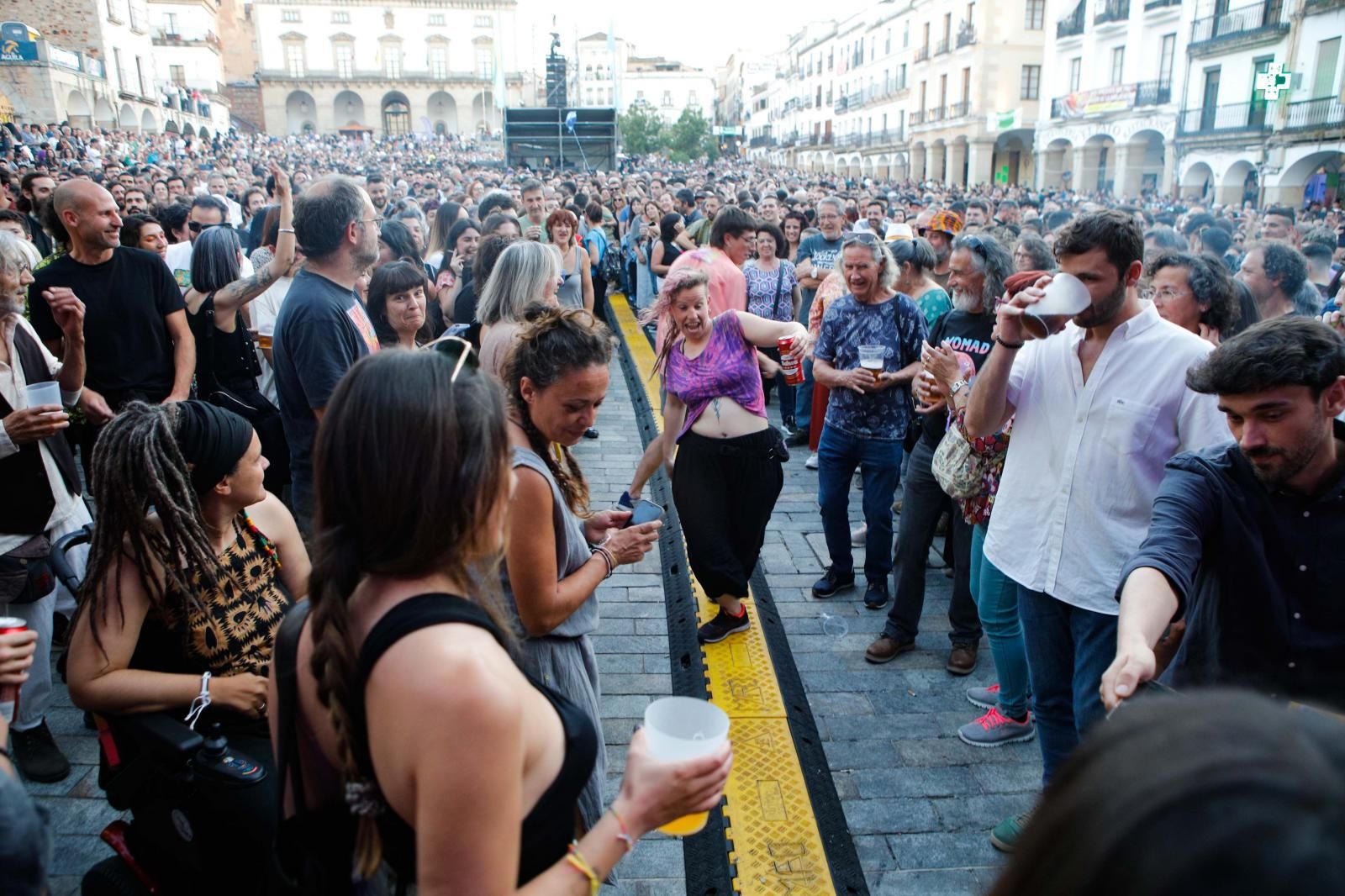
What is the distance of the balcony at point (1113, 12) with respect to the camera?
109 feet

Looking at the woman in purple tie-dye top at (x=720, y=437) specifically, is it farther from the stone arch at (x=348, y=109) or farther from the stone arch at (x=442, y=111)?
the stone arch at (x=348, y=109)

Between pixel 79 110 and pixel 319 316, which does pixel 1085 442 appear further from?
pixel 79 110

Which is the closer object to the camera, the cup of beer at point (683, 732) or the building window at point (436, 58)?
the cup of beer at point (683, 732)

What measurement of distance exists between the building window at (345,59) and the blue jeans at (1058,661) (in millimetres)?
87701

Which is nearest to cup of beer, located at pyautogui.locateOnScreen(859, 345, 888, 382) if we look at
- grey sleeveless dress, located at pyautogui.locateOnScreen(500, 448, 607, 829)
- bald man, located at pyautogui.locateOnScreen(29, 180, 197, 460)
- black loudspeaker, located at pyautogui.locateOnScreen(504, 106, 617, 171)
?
grey sleeveless dress, located at pyautogui.locateOnScreen(500, 448, 607, 829)

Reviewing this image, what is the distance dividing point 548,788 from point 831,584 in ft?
12.0

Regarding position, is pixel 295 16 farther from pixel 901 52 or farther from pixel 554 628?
pixel 554 628

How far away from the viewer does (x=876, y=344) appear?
4578mm

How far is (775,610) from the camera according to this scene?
4.67 meters

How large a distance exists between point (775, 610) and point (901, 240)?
2580 mm

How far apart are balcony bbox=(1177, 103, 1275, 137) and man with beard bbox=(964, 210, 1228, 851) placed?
1203 inches

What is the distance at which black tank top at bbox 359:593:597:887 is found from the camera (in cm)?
121

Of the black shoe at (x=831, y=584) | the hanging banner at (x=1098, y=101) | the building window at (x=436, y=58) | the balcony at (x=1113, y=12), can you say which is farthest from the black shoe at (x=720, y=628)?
the building window at (x=436, y=58)

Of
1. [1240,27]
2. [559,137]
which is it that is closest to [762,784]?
[559,137]
